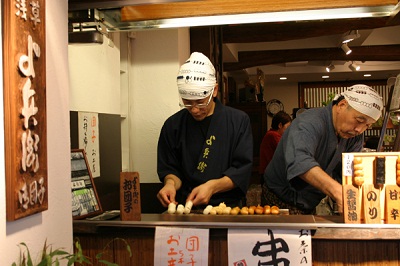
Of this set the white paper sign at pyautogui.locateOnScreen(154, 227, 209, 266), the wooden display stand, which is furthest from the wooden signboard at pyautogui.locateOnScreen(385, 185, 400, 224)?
the white paper sign at pyautogui.locateOnScreen(154, 227, 209, 266)

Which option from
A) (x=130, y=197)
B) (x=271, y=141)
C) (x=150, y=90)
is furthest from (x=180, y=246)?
(x=271, y=141)

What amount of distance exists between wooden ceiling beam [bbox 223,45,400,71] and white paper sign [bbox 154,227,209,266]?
791 cm

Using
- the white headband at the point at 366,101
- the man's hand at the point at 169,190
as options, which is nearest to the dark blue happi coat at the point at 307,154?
the white headband at the point at 366,101

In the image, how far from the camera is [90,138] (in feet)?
10.6

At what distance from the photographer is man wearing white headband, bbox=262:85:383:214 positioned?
2.71 m

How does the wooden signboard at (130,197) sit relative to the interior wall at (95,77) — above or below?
below

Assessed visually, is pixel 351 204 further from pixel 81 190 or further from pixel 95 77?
pixel 95 77

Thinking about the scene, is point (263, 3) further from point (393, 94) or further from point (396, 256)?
point (393, 94)

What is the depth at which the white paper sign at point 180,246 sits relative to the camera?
2264 millimetres

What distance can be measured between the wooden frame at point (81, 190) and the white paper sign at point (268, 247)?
78 centimetres

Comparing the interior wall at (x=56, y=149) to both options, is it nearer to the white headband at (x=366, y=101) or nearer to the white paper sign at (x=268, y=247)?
the white paper sign at (x=268, y=247)

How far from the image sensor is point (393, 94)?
358 cm

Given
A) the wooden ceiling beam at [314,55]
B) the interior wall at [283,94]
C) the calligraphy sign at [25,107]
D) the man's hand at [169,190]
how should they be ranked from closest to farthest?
the calligraphy sign at [25,107] < the man's hand at [169,190] < the wooden ceiling beam at [314,55] < the interior wall at [283,94]

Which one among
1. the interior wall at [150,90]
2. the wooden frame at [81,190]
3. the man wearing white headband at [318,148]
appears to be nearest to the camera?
the wooden frame at [81,190]
